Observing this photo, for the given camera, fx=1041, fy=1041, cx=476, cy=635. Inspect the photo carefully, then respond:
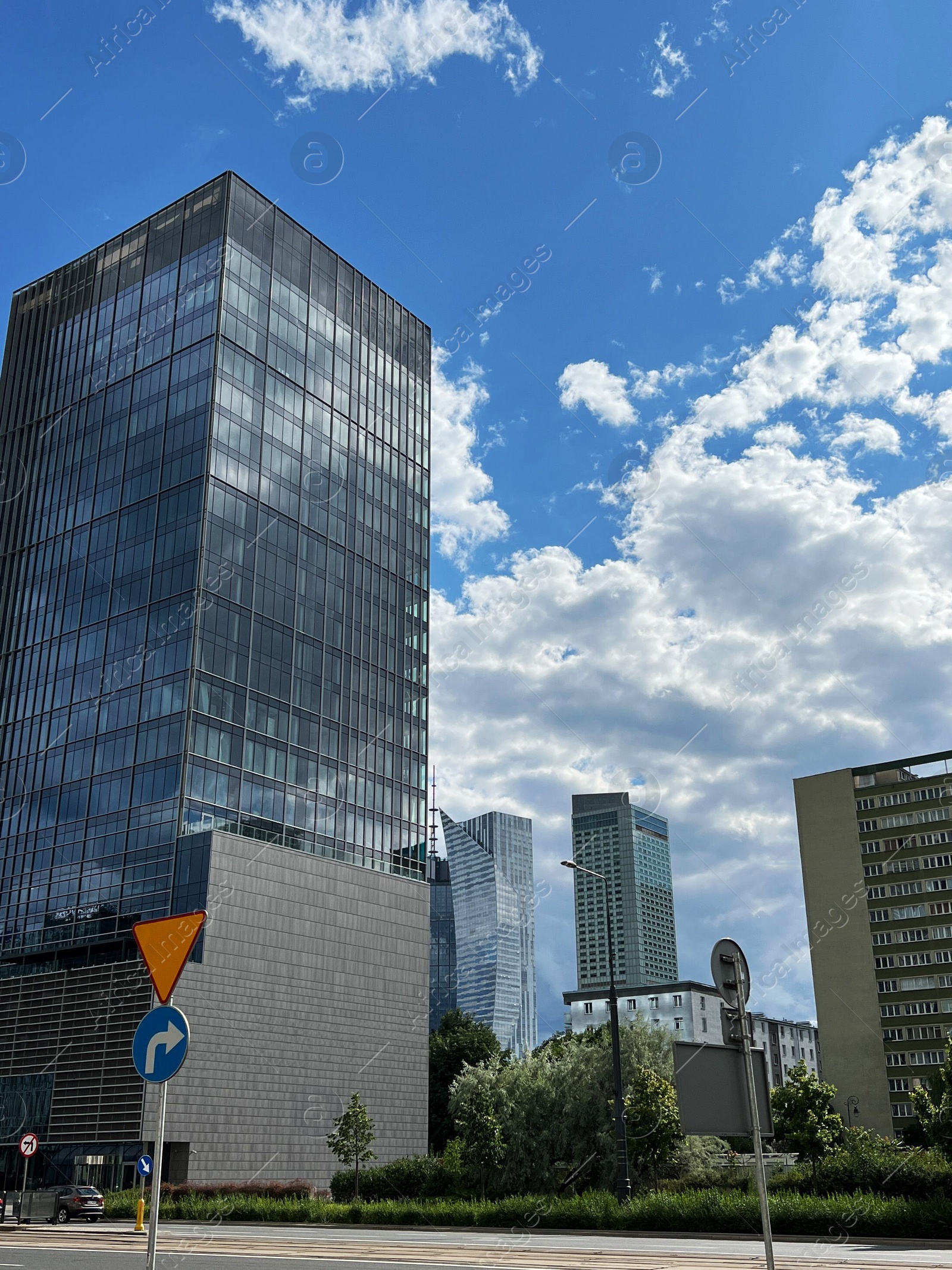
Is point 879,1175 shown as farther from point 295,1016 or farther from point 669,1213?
point 295,1016

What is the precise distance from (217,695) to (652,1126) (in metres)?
36.4

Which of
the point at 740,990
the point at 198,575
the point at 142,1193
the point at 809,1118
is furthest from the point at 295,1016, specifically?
the point at 740,990

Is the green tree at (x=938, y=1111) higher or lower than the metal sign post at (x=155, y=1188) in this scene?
lower

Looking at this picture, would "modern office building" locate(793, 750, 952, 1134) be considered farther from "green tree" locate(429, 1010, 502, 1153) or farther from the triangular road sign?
the triangular road sign

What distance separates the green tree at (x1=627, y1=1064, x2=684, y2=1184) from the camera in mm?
37031

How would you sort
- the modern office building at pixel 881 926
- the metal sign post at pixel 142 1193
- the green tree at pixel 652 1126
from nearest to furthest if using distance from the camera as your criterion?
the metal sign post at pixel 142 1193 → the green tree at pixel 652 1126 → the modern office building at pixel 881 926

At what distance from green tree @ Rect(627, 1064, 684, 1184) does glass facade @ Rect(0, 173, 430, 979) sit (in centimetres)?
2860

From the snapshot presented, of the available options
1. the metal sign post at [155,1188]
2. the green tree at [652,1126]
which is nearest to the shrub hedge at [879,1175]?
the green tree at [652,1126]

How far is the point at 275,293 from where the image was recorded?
74.3 m

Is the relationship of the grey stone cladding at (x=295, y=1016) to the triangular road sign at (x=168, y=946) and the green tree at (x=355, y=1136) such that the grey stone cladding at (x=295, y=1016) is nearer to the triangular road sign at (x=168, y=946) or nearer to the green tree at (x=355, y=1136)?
the green tree at (x=355, y=1136)

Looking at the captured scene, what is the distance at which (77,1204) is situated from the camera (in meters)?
39.2

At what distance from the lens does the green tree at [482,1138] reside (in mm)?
38500

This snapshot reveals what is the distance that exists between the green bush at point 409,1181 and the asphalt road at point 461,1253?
12178 millimetres

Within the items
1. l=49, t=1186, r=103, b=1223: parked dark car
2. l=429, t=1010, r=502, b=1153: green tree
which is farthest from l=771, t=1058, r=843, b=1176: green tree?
l=429, t=1010, r=502, b=1153: green tree
